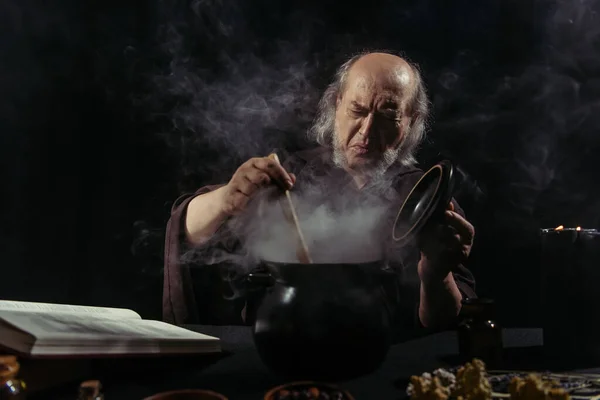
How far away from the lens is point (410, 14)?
69.2 inches

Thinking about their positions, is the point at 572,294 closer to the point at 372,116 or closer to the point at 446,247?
the point at 446,247

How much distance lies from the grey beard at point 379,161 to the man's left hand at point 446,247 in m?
0.24

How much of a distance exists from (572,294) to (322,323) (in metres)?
0.70

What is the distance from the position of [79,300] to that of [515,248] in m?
1.46

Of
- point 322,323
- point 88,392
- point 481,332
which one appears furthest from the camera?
point 481,332

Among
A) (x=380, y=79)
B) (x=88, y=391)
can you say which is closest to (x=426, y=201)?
(x=380, y=79)

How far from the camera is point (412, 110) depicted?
68.5 inches

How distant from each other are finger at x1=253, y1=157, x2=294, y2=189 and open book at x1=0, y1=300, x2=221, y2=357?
0.51 metres

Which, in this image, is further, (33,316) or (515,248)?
(515,248)

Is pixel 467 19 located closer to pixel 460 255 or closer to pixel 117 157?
pixel 460 255

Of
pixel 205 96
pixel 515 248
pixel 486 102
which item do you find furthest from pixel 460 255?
pixel 205 96

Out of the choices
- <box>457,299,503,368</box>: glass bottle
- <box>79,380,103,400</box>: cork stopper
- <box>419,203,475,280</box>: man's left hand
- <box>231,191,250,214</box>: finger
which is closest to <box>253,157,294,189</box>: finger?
<box>231,191,250,214</box>: finger

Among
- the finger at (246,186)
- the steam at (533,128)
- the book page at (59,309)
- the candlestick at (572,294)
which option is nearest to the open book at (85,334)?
the book page at (59,309)

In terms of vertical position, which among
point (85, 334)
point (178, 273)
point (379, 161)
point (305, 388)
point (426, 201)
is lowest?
point (305, 388)
